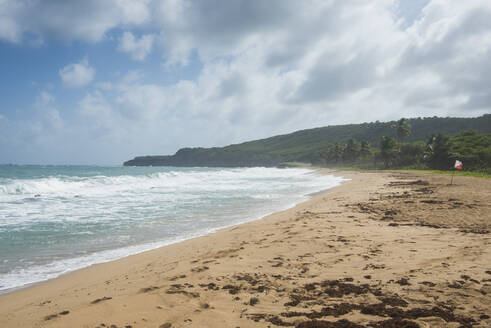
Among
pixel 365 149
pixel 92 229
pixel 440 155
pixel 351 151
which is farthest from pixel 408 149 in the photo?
pixel 92 229

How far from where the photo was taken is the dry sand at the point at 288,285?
3445mm

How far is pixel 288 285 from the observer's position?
4.40m

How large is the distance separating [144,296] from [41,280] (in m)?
3.13

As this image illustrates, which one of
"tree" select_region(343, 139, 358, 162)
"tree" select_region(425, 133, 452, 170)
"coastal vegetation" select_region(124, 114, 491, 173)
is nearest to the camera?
"tree" select_region(425, 133, 452, 170)

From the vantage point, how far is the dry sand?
11.3ft

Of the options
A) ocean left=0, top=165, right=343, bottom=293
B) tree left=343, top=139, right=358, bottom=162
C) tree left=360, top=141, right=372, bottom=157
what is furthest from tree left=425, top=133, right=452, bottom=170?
ocean left=0, top=165, right=343, bottom=293

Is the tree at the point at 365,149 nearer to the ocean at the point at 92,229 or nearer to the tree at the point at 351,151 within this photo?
the tree at the point at 351,151

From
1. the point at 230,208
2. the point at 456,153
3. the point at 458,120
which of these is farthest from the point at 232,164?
the point at 230,208

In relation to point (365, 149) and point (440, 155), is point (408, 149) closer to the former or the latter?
point (440, 155)

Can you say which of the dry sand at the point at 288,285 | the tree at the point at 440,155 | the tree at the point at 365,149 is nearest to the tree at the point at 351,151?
the tree at the point at 365,149

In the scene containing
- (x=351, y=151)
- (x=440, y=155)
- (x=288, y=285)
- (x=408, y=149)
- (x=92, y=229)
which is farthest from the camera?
(x=351, y=151)

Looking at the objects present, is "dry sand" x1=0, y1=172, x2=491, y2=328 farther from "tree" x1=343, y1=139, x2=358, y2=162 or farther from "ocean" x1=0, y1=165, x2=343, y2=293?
"tree" x1=343, y1=139, x2=358, y2=162

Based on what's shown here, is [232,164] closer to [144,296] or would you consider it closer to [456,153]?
[456,153]

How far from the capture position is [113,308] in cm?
401
